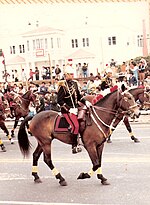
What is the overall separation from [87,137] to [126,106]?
1.23 metres

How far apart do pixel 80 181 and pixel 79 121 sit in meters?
1.33

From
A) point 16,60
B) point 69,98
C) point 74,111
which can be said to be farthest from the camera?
point 16,60

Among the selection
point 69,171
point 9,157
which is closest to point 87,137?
point 69,171

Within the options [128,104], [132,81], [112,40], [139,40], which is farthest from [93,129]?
[139,40]

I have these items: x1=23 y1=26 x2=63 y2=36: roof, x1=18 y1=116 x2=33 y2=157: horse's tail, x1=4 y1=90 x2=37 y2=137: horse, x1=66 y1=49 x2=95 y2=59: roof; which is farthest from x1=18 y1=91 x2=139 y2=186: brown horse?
x1=23 y1=26 x2=63 y2=36: roof

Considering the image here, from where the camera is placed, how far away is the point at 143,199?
341 inches

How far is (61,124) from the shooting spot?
34.0 ft

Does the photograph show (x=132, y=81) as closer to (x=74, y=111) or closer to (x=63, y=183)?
(x=74, y=111)

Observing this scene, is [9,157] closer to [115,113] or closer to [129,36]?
[115,113]

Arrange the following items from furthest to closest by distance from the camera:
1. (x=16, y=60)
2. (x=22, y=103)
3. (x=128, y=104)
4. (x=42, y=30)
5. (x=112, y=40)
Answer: (x=42, y=30) < (x=16, y=60) < (x=112, y=40) < (x=22, y=103) < (x=128, y=104)

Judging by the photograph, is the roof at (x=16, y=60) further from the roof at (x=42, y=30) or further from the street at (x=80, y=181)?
the street at (x=80, y=181)

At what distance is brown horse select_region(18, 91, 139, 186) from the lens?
9.97 metres

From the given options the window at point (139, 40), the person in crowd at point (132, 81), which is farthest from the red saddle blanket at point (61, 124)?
the window at point (139, 40)

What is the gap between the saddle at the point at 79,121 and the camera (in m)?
10.1
